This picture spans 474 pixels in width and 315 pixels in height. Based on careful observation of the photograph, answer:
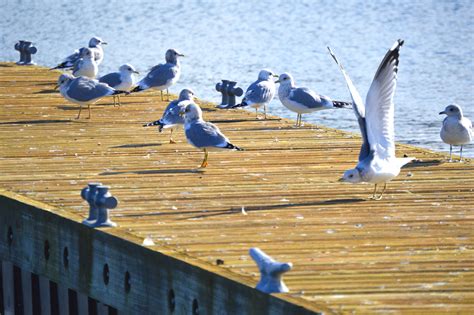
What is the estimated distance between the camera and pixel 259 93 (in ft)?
49.7

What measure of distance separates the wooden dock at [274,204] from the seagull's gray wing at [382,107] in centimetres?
42

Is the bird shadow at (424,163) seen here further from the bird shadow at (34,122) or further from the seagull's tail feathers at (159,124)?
the bird shadow at (34,122)

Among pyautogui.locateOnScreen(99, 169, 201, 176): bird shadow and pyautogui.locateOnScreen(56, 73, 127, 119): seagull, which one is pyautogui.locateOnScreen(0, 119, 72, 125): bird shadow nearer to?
pyautogui.locateOnScreen(56, 73, 127, 119): seagull

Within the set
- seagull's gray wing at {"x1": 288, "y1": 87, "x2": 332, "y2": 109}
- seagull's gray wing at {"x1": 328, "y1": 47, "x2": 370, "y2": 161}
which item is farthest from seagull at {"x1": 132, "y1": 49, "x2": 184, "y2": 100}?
seagull's gray wing at {"x1": 328, "y1": 47, "x2": 370, "y2": 161}

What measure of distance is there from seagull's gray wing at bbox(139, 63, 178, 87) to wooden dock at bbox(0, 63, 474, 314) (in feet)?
3.82

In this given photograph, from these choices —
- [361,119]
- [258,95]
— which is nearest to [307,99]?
[258,95]

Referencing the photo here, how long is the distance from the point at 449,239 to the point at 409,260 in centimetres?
69

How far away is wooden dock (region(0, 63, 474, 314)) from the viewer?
7.61 metres

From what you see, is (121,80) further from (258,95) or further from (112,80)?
(258,95)

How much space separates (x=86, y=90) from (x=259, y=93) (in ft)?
6.20

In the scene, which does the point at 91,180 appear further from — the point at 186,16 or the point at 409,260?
the point at 186,16

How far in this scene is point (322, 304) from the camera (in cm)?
707

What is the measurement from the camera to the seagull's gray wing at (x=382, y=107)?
9.97 metres

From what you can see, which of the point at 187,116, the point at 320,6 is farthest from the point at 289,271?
the point at 320,6
